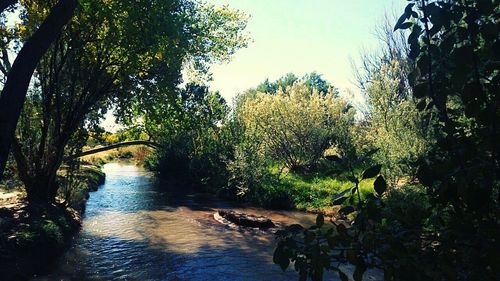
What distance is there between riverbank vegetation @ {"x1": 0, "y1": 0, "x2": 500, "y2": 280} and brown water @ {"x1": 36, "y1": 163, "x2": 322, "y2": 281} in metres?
1.13

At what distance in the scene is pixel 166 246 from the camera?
12156 mm

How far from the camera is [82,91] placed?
14.7m

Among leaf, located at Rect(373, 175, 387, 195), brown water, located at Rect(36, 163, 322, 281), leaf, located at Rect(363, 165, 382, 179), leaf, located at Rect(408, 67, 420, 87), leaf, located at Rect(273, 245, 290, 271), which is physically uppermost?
leaf, located at Rect(408, 67, 420, 87)

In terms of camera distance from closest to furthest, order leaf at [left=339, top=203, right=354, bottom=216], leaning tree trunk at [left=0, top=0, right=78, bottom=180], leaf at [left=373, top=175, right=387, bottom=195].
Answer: leaf at [left=373, top=175, right=387, bottom=195]
leaf at [left=339, top=203, right=354, bottom=216]
leaning tree trunk at [left=0, top=0, right=78, bottom=180]

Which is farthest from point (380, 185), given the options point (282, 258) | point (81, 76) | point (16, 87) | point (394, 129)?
point (81, 76)

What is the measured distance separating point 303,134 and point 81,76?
47.8 ft

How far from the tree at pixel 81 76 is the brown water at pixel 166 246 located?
10.2 feet

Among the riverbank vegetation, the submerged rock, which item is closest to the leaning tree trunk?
the riverbank vegetation

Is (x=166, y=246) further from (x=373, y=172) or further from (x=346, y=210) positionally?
(x=373, y=172)

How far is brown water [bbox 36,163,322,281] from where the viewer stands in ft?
31.7

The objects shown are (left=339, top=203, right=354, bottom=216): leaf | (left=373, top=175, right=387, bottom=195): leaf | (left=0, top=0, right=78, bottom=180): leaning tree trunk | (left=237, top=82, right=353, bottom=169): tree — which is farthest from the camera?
(left=237, top=82, right=353, bottom=169): tree

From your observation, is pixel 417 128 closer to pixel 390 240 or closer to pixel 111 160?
pixel 390 240

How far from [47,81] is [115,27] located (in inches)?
160

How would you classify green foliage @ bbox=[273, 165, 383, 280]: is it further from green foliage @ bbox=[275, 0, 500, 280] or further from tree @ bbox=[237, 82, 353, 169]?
tree @ bbox=[237, 82, 353, 169]
